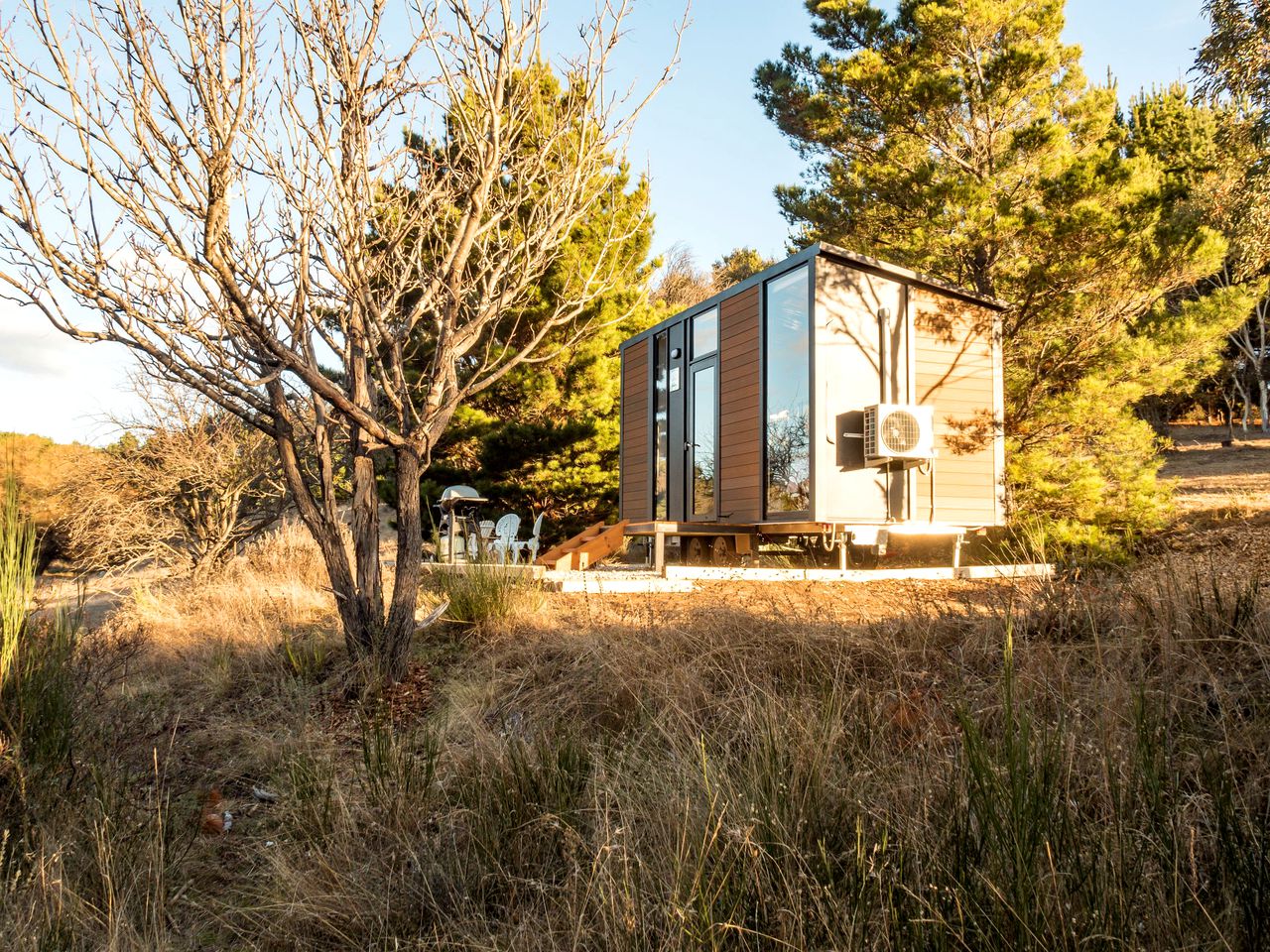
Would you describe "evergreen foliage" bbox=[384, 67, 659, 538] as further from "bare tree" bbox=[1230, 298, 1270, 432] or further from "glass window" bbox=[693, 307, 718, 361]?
"bare tree" bbox=[1230, 298, 1270, 432]

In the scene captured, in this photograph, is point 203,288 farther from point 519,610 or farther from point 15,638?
point 519,610

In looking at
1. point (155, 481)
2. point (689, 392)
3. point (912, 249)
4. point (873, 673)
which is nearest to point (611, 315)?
point (689, 392)

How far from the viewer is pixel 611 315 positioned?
1329 centimetres

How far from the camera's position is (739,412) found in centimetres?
934

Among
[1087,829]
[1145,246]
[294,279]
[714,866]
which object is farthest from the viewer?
[1145,246]

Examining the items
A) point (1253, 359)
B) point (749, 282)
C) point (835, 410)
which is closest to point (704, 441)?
point (749, 282)

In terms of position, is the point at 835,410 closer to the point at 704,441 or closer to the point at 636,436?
the point at 704,441

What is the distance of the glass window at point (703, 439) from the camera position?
388 inches

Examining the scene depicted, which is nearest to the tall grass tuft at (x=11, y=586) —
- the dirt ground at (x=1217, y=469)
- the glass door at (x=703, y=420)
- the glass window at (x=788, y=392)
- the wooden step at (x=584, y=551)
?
the wooden step at (x=584, y=551)

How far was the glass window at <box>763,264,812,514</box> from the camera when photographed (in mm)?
8383

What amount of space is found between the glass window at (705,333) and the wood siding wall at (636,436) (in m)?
1.00

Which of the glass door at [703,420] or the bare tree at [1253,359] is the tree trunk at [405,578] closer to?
the glass door at [703,420]

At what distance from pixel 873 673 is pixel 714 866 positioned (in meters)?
1.91

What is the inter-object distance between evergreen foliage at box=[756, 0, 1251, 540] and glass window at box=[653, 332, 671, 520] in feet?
9.79
